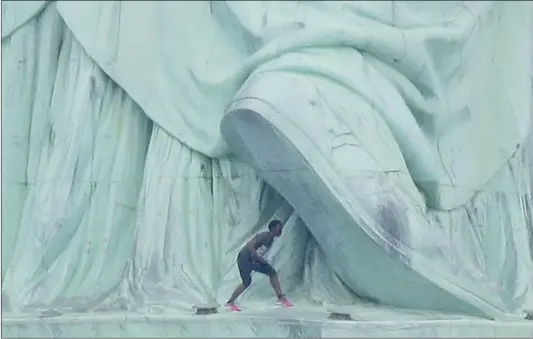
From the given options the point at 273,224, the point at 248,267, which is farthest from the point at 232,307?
the point at 273,224

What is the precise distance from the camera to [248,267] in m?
2.65

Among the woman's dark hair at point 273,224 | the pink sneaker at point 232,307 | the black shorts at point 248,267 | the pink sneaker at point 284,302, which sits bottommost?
the pink sneaker at point 232,307

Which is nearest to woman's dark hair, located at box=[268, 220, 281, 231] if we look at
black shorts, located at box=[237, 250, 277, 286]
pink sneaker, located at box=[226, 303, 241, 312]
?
black shorts, located at box=[237, 250, 277, 286]

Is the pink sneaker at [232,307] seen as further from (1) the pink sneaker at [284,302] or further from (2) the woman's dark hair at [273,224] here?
(2) the woman's dark hair at [273,224]

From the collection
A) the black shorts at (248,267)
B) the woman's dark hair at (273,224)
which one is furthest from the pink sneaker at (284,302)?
the woman's dark hair at (273,224)

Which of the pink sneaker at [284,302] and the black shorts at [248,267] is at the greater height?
the black shorts at [248,267]

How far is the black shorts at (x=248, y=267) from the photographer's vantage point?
265 cm

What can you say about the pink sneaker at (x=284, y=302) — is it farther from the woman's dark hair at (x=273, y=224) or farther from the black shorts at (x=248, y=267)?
the woman's dark hair at (x=273, y=224)

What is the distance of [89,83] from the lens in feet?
9.87

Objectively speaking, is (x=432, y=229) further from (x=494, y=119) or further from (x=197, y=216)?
(x=197, y=216)

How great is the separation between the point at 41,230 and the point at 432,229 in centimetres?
115

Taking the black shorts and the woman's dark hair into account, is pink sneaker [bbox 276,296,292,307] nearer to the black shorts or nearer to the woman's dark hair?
the black shorts

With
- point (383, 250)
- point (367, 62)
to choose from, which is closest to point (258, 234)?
point (383, 250)

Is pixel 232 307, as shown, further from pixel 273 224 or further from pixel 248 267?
pixel 273 224
